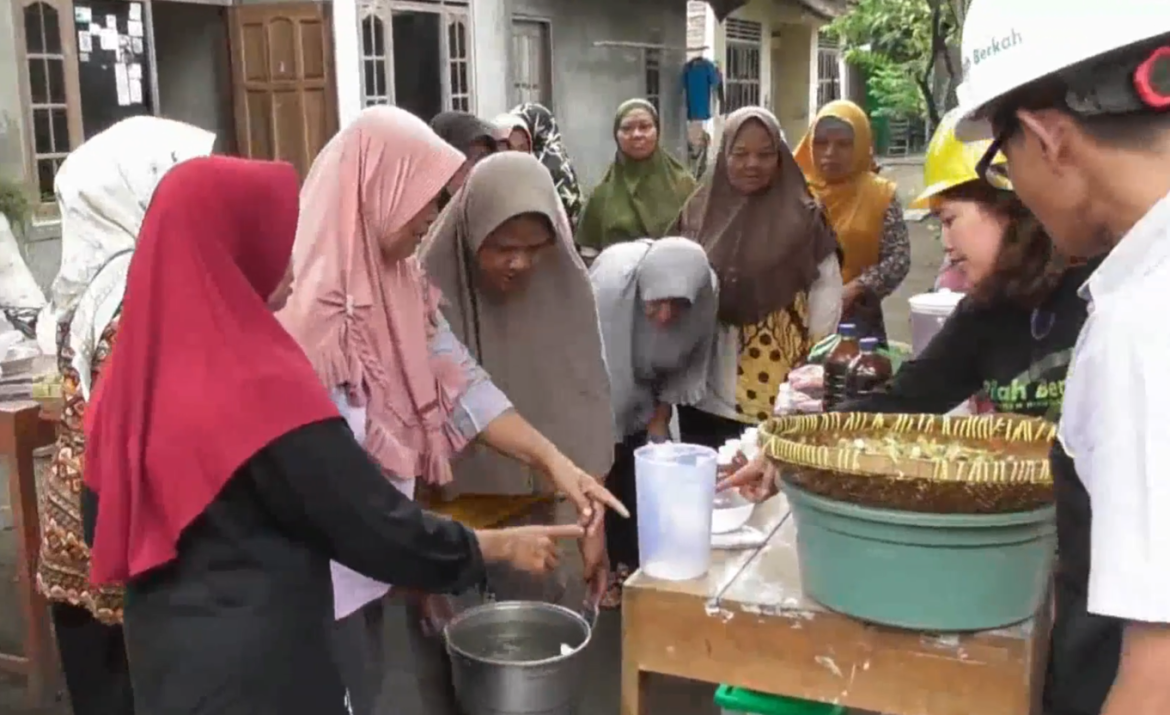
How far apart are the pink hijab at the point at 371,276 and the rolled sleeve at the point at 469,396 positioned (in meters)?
0.12

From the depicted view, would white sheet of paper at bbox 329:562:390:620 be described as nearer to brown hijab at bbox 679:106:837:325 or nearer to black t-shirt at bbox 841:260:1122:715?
black t-shirt at bbox 841:260:1122:715

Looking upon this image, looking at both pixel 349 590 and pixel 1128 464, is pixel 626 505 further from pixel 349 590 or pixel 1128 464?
pixel 1128 464

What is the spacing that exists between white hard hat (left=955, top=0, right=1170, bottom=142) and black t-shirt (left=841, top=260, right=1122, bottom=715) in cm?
57

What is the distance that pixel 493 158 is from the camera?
2.88 m

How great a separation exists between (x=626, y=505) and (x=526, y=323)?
3.36ft

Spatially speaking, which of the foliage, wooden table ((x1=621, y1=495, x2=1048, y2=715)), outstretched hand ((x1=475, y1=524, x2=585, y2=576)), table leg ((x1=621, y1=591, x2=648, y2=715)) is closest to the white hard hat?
wooden table ((x1=621, y1=495, x2=1048, y2=715))

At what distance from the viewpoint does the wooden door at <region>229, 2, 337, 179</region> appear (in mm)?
7902

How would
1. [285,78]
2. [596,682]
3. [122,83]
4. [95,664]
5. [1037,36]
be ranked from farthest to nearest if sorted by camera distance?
[285,78] < [122,83] < [596,682] < [95,664] < [1037,36]

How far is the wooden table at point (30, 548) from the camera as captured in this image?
3033 millimetres

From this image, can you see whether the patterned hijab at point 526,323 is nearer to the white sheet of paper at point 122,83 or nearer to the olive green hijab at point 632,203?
the olive green hijab at point 632,203

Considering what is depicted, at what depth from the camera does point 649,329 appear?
3.46 meters

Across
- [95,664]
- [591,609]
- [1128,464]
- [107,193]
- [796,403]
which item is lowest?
[591,609]

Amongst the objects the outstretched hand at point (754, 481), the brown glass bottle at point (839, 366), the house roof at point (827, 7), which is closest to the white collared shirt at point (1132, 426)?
the outstretched hand at point (754, 481)

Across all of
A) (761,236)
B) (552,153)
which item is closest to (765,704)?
(761,236)
